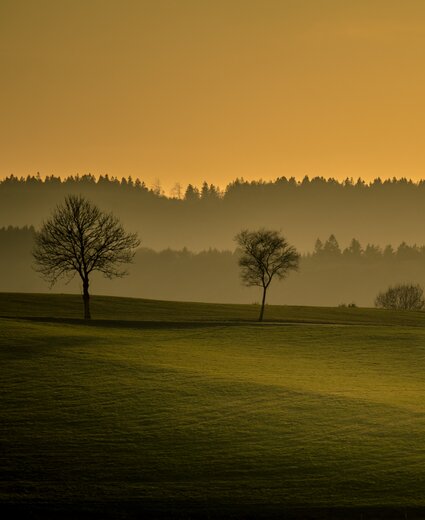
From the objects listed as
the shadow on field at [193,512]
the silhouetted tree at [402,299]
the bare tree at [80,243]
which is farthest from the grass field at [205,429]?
the silhouetted tree at [402,299]

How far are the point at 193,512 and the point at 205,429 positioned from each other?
6.79 m

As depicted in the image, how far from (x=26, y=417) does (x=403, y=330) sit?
1591 inches

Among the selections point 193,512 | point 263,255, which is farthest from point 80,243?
point 193,512

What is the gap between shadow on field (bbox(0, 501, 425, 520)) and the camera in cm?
2208

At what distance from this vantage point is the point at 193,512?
2230 centimetres

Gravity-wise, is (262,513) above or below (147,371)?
below

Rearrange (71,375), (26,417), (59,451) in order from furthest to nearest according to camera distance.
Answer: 1. (71,375)
2. (26,417)
3. (59,451)

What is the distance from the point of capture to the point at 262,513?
73.7 feet

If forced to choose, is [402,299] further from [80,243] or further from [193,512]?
[193,512]

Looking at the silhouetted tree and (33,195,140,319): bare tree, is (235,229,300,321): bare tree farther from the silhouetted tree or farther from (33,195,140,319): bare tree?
the silhouetted tree

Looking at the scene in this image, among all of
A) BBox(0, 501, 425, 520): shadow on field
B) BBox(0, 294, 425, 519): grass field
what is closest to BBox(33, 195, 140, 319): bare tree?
BBox(0, 294, 425, 519): grass field

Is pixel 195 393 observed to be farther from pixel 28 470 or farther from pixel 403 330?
pixel 403 330

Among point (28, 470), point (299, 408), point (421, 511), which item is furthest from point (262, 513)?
point (299, 408)

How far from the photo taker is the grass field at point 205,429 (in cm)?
2311
